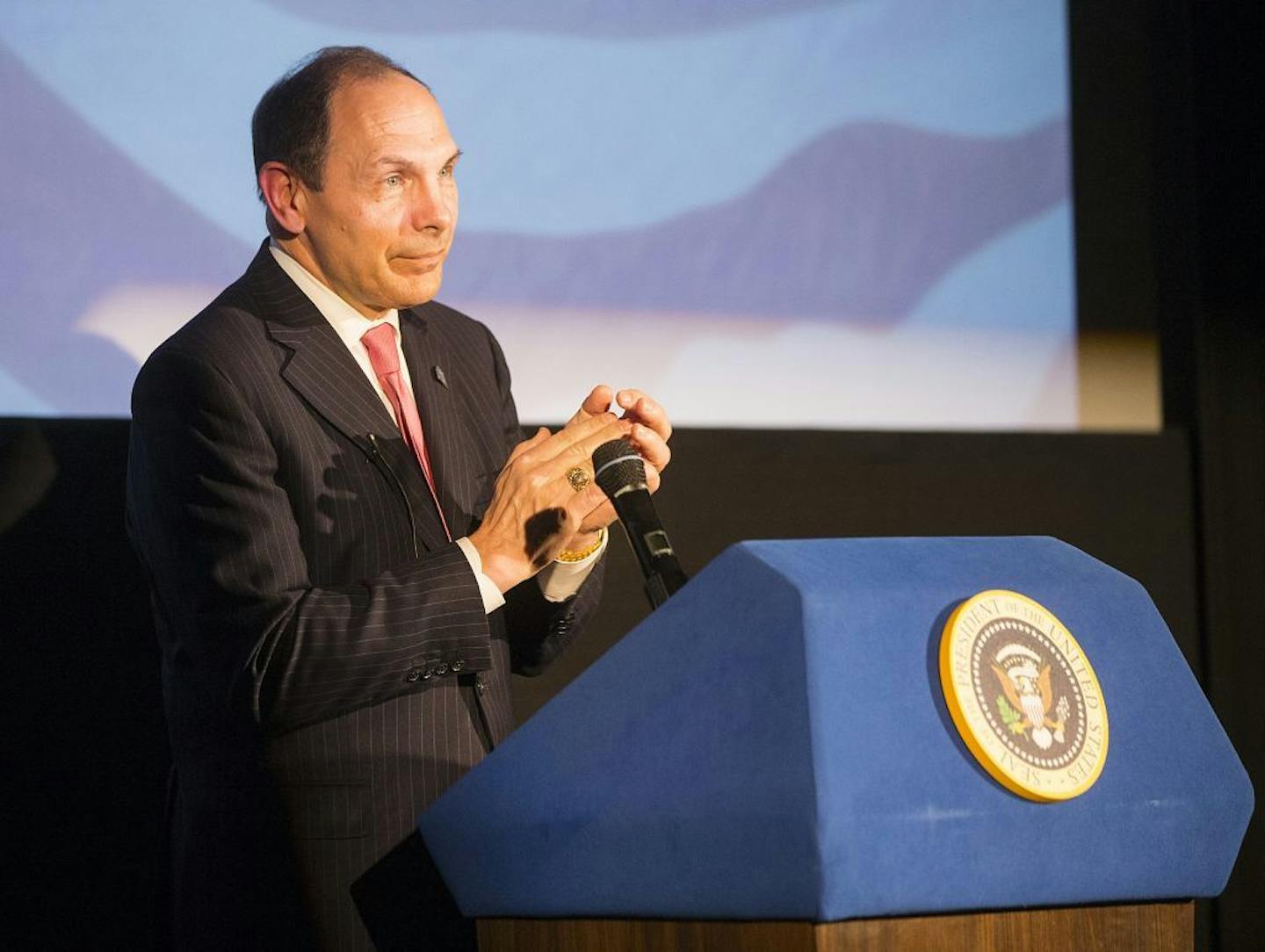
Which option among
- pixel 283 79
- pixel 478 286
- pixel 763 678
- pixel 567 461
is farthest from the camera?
pixel 478 286

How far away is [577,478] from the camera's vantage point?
61.3 inches

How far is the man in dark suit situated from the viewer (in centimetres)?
147

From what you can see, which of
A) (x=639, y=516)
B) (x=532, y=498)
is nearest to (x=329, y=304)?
(x=532, y=498)

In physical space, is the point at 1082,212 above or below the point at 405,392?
above

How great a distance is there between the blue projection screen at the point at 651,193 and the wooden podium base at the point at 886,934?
1427 millimetres

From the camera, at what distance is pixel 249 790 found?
1568 millimetres

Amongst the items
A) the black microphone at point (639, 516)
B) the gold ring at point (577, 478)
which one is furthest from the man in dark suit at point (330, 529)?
the black microphone at point (639, 516)

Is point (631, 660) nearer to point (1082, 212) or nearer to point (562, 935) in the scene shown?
point (562, 935)

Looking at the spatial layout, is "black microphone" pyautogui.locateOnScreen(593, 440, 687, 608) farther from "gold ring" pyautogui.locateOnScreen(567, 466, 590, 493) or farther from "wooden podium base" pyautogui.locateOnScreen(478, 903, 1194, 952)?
"wooden podium base" pyautogui.locateOnScreen(478, 903, 1194, 952)

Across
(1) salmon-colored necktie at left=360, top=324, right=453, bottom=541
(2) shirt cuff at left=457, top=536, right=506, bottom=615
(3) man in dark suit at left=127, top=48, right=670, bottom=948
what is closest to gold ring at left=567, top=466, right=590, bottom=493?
(3) man in dark suit at left=127, top=48, right=670, bottom=948

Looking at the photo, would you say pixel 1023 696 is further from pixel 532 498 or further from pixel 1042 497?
pixel 1042 497

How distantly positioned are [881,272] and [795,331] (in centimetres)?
24

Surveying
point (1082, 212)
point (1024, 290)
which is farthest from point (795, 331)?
point (1082, 212)

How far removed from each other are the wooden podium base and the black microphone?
28 cm
